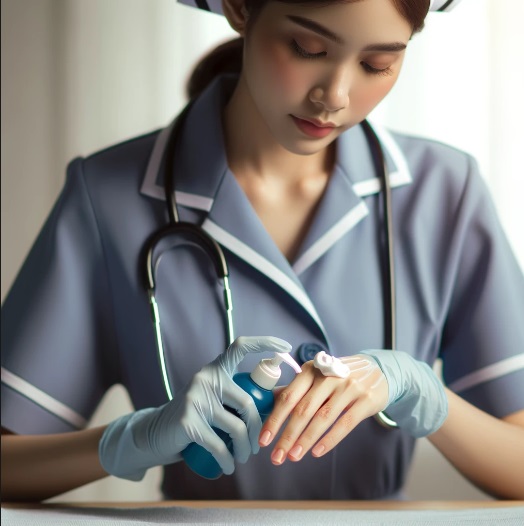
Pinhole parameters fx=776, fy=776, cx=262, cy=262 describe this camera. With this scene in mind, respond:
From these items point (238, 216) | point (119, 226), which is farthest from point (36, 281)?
point (238, 216)

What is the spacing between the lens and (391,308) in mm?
794

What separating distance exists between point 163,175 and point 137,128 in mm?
263

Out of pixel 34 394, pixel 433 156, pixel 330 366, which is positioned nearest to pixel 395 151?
pixel 433 156

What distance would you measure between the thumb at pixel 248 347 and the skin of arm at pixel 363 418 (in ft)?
0.10

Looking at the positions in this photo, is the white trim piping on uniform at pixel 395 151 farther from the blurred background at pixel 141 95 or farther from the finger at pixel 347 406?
the finger at pixel 347 406

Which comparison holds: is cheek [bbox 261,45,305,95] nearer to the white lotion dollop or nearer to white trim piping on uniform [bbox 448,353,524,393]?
the white lotion dollop

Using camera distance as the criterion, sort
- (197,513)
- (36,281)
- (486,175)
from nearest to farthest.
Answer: (197,513), (36,281), (486,175)

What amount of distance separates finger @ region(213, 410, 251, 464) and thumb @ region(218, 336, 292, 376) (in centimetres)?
4

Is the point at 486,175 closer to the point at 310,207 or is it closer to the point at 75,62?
the point at 310,207

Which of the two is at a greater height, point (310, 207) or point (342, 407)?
point (310, 207)

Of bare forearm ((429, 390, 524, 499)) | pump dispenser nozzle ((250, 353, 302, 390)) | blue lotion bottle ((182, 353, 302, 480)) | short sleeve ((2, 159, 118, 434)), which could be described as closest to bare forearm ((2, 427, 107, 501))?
short sleeve ((2, 159, 118, 434))

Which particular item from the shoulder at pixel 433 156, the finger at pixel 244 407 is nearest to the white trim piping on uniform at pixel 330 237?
the shoulder at pixel 433 156

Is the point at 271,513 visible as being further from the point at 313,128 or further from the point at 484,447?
the point at 313,128

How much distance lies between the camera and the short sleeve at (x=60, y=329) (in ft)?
2.69
